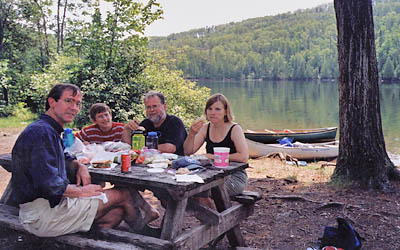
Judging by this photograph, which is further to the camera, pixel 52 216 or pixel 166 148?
pixel 166 148

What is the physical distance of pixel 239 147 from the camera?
3.65m

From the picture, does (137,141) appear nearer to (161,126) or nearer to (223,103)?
(161,126)

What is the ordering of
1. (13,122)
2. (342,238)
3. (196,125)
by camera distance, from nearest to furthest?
(342,238) → (196,125) → (13,122)

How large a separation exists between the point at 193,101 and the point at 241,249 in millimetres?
12411

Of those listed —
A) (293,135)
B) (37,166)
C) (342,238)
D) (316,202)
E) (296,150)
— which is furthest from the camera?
(293,135)

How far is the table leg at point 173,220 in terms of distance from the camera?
2.70m

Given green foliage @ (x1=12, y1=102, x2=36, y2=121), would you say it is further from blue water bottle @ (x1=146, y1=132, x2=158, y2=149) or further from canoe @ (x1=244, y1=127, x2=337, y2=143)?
blue water bottle @ (x1=146, y1=132, x2=158, y2=149)

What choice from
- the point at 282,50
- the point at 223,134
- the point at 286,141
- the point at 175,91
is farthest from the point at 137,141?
the point at 282,50

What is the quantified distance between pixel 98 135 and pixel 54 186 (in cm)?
223

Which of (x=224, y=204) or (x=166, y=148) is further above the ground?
(x=166, y=148)

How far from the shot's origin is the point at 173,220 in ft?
8.96

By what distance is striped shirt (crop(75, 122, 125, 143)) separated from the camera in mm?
4629

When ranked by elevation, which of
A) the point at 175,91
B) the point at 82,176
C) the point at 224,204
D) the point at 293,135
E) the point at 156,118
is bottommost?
the point at 293,135

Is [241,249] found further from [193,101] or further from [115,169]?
[193,101]
